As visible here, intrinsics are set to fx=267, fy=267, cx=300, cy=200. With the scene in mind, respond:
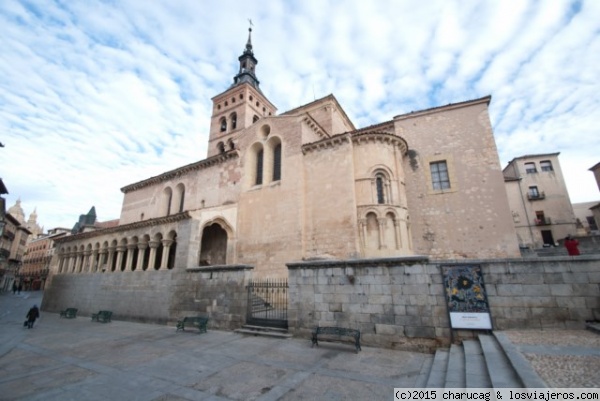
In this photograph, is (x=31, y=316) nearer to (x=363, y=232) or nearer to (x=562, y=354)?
(x=363, y=232)

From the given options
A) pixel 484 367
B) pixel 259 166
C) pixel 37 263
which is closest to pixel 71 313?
pixel 259 166

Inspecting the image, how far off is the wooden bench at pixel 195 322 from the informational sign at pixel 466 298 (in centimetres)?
877

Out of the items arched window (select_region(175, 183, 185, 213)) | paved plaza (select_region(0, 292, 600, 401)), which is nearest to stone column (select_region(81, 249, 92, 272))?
arched window (select_region(175, 183, 185, 213))

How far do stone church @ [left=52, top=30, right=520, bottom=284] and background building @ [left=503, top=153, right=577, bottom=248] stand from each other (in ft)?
51.3

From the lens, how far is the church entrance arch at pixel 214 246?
18.3 meters

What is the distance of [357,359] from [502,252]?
1260 cm

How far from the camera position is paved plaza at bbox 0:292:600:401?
4723mm

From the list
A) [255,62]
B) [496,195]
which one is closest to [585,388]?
[496,195]

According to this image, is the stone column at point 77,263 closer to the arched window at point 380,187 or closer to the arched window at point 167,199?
the arched window at point 167,199

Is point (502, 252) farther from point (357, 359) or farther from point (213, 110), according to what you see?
point (213, 110)

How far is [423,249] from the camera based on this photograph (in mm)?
16188

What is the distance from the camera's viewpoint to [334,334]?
8008 mm

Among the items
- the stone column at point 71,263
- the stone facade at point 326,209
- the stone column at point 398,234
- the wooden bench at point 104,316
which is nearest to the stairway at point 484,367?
the stone column at point 398,234

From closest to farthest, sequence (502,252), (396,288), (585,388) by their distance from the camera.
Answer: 1. (585,388)
2. (396,288)
3. (502,252)
